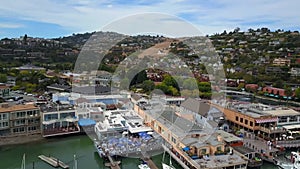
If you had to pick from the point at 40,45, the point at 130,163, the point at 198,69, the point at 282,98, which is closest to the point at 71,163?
the point at 130,163

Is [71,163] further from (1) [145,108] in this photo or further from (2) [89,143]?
(1) [145,108]

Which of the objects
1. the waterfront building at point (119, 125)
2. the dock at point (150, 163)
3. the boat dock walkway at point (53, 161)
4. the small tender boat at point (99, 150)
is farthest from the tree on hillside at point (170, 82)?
the boat dock walkway at point (53, 161)

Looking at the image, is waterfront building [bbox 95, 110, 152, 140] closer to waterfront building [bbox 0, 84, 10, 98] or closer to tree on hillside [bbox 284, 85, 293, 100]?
waterfront building [bbox 0, 84, 10, 98]

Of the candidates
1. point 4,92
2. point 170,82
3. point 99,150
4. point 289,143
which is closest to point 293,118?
point 289,143

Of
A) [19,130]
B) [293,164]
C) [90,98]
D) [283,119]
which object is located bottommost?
[293,164]

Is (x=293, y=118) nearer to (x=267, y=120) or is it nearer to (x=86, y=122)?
(x=267, y=120)

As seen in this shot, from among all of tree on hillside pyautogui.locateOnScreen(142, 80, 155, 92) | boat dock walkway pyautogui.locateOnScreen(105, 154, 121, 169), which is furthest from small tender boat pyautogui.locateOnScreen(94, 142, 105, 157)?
tree on hillside pyautogui.locateOnScreen(142, 80, 155, 92)

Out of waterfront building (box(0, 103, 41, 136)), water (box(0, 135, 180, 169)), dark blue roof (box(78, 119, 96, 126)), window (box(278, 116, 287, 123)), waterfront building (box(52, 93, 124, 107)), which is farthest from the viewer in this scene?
waterfront building (box(52, 93, 124, 107))
